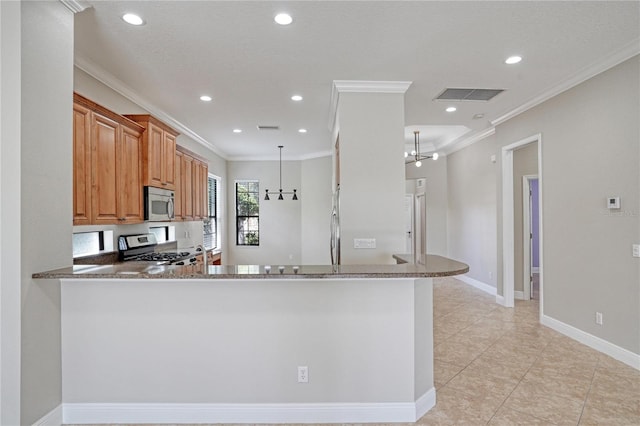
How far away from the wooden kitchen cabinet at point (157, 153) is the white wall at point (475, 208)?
15.4 ft

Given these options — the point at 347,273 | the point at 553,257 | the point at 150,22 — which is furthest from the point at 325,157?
the point at 347,273

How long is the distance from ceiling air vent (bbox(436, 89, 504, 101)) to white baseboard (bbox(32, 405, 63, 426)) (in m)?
4.41

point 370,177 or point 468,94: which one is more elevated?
point 468,94

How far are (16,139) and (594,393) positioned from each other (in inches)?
167

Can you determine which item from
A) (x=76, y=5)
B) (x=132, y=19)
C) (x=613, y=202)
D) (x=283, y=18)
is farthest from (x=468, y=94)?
(x=76, y=5)

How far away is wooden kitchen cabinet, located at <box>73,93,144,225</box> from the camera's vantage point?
2.81 meters

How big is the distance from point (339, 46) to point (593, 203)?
298 cm

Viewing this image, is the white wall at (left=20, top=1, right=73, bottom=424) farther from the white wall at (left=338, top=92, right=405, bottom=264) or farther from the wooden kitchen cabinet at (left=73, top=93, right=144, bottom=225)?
the white wall at (left=338, top=92, right=405, bottom=264)

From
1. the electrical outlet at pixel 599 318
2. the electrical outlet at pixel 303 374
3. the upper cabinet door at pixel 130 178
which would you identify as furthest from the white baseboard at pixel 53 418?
the electrical outlet at pixel 599 318

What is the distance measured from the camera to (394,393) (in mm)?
2328

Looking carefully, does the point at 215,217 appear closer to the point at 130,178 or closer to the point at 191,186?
the point at 191,186

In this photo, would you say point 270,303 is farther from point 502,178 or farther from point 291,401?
point 502,178

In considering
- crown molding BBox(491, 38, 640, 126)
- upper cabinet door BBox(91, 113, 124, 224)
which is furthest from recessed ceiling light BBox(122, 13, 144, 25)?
crown molding BBox(491, 38, 640, 126)

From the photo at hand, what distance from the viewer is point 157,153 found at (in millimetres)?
4094
